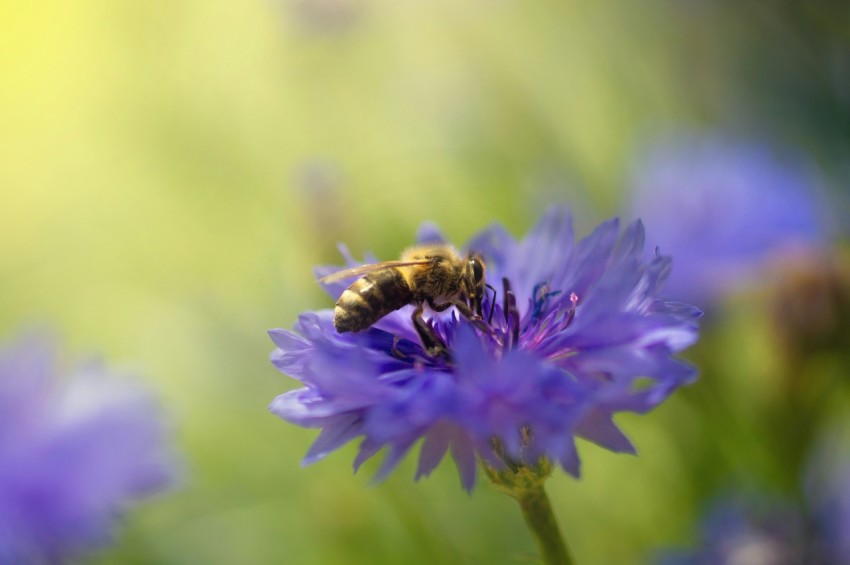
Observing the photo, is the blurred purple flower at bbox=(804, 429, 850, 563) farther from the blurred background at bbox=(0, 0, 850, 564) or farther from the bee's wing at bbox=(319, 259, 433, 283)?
the bee's wing at bbox=(319, 259, 433, 283)

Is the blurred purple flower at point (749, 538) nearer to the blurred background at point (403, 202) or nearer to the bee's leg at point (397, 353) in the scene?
the blurred background at point (403, 202)

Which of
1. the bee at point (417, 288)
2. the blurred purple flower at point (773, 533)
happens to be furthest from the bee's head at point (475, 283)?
the blurred purple flower at point (773, 533)

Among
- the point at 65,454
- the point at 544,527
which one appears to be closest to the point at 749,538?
the point at 544,527

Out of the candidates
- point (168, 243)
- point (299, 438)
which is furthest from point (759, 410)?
point (168, 243)

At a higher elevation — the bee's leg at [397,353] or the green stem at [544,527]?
the bee's leg at [397,353]

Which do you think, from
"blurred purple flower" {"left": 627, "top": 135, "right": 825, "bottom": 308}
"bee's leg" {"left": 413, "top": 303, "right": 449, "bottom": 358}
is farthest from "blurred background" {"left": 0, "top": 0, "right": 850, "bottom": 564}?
"bee's leg" {"left": 413, "top": 303, "right": 449, "bottom": 358}

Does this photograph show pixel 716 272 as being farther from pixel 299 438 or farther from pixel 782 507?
pixel 299 438
